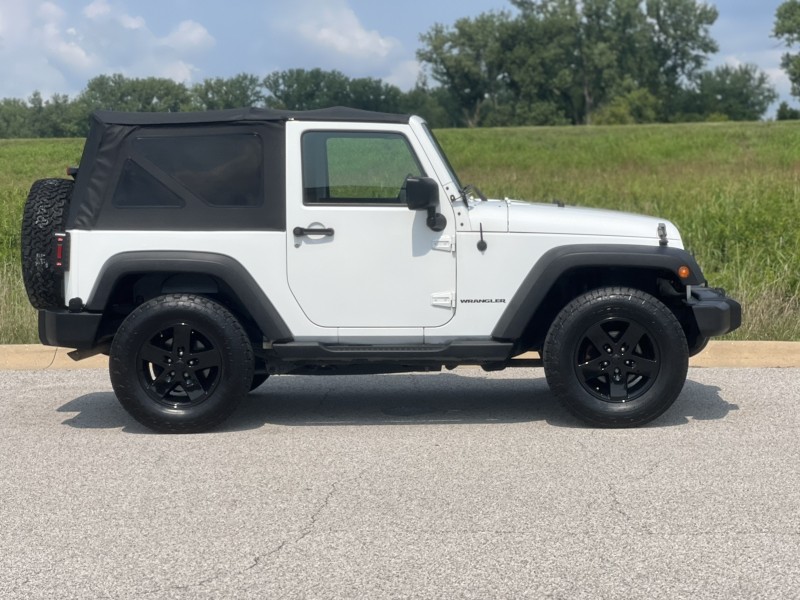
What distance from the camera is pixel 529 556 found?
4.33 meters

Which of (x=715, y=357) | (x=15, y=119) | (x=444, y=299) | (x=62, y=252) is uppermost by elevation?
(x=15, y=119)

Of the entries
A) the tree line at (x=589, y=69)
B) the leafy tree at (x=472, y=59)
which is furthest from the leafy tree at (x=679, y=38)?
the leafy tree at (x=472, y=59)

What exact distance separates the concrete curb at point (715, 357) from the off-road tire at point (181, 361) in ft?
8.14

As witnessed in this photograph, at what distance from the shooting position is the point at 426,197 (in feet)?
20.5

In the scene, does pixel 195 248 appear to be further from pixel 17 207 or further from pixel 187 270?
pixel 17 207

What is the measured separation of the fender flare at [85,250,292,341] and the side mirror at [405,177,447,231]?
102cm

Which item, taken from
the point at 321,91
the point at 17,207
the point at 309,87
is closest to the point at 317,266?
the point at 17,207

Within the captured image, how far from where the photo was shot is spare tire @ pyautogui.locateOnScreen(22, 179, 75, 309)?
6.47 metres

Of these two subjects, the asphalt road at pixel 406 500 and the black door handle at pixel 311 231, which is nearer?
the asphalt road at pixel 406 500

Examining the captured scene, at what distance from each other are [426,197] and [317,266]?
0.75 metres

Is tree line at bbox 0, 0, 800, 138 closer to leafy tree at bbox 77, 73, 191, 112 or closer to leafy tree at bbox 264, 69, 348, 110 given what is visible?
leafy tree at bbox 264, 69, 348, 110

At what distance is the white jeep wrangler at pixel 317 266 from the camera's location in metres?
6.38

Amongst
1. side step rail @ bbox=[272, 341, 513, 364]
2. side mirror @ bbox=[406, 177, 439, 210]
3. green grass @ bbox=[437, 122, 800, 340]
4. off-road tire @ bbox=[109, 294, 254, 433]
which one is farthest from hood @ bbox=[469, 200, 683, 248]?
green grass @ bbox=[437, 122, 800, 340]

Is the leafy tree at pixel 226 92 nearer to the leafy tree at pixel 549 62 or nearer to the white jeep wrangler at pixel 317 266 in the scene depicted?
the white jeep wrangler at pixel 317 266
